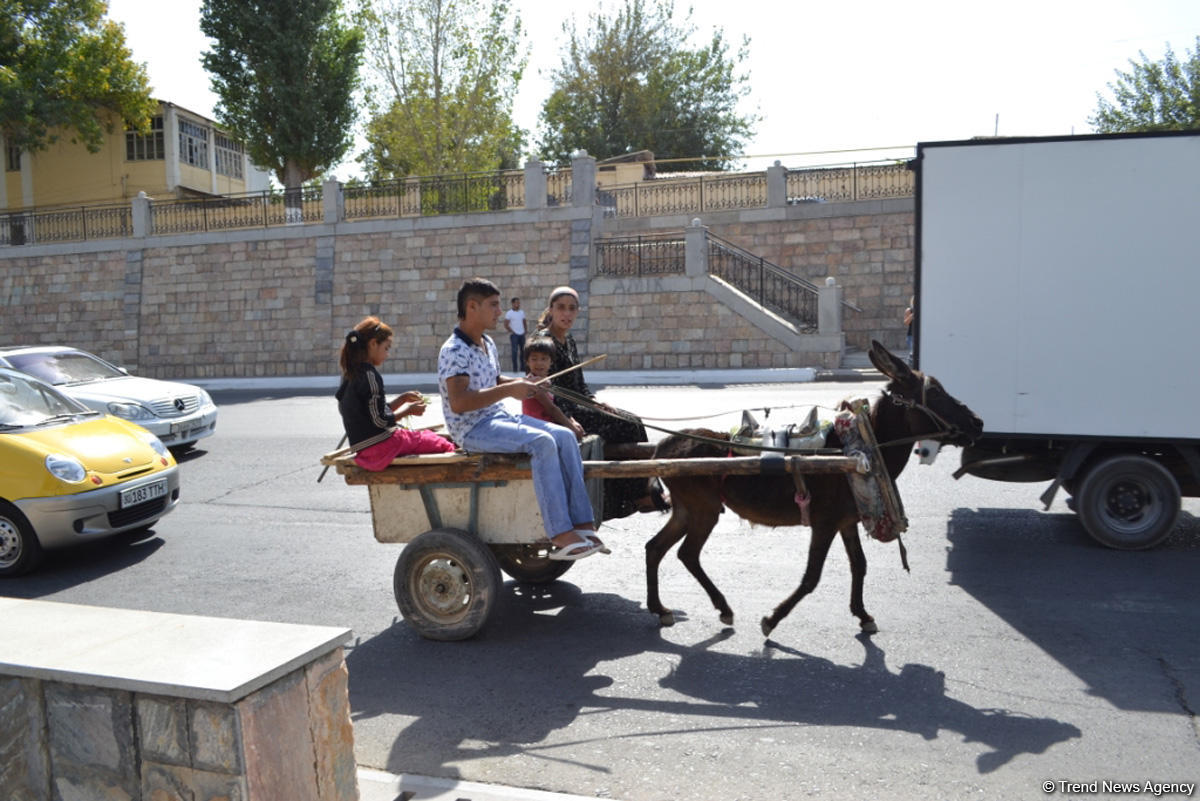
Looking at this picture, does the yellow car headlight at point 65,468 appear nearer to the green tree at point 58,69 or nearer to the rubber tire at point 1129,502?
the rubber tire at point 1129,502

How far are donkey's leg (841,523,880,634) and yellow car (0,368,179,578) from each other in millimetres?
5863

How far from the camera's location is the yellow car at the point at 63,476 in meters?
7.74

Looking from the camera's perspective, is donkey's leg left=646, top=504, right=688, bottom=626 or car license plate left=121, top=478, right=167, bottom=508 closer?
donkey's leg left=646, top=504, right=688, bottom=626

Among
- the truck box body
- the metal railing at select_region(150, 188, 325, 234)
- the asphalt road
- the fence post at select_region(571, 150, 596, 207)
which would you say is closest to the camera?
the asphalt road

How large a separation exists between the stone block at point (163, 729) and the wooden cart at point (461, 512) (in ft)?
9.12

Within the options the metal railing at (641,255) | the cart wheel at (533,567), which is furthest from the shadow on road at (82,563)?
the metal railing at (641,255)

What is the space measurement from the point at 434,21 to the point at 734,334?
67.1 feet

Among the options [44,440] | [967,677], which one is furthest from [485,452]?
[44,440]

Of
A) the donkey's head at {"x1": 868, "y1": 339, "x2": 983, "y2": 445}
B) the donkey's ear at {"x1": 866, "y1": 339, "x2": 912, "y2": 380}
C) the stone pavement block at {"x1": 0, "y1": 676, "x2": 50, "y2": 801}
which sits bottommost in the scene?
the stone pavement block at {"x1": 0, "y1": 676, "x2": 50, "y2": 801}

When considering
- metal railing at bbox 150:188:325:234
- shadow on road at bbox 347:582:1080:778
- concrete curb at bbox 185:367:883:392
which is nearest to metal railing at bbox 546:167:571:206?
concrete curb at bbox 185:367:883:392

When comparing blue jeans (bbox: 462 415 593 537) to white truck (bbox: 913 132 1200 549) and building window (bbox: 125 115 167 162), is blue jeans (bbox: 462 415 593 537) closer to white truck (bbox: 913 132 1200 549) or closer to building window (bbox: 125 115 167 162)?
white truck (bbox: 913 132 1200 549)

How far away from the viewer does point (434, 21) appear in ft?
122

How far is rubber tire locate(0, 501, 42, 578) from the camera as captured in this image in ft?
25.3

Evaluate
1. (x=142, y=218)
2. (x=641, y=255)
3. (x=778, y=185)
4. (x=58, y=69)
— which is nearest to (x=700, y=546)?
(x=641, y=255)
